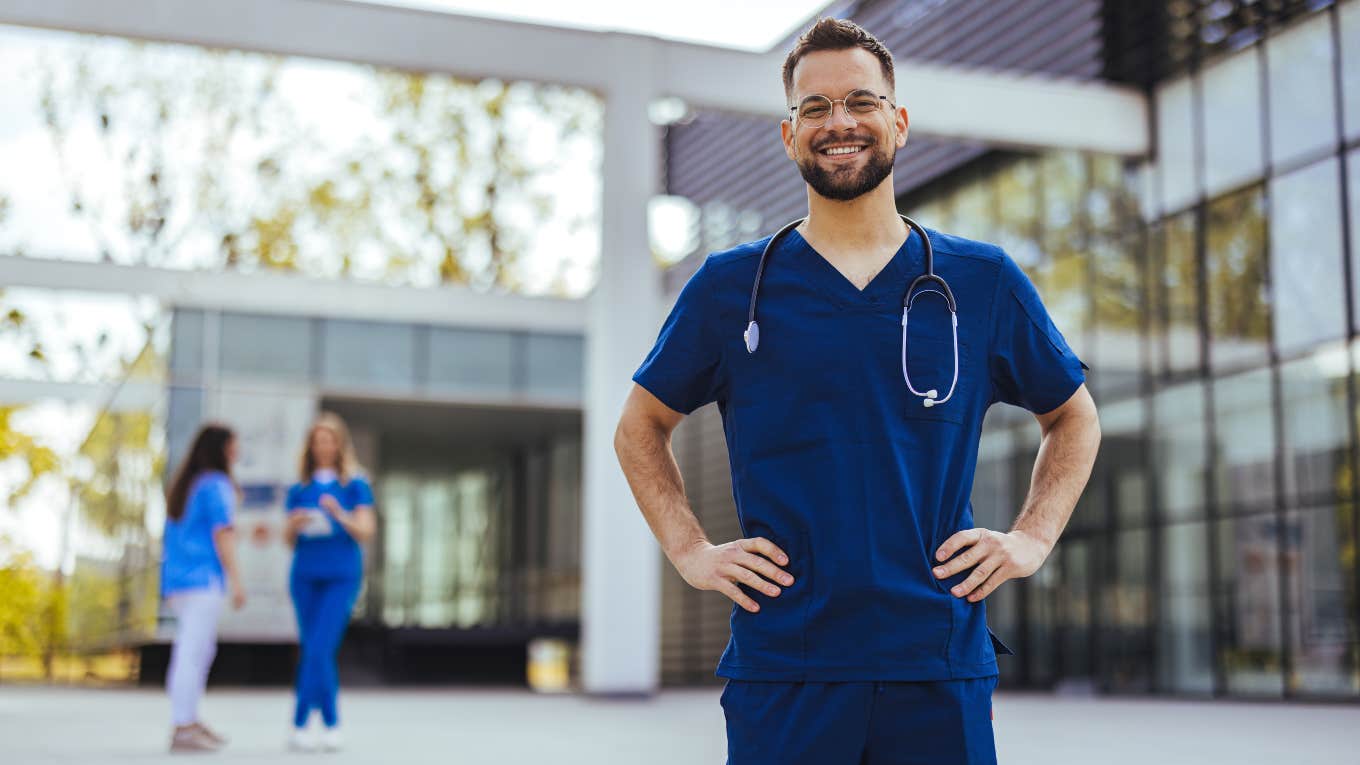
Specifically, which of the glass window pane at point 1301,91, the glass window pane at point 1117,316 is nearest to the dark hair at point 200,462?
the glass window pane at point 1301,91

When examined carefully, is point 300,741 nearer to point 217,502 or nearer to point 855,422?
point 217,502

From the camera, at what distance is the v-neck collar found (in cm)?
238

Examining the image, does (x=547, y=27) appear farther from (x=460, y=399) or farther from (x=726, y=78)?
(x=460, y=399)

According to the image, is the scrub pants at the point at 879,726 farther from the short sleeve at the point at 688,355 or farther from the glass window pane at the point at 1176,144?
the glass window pane at the point at 1176,144

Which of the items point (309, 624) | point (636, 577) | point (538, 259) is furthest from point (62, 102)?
point (309, 624)

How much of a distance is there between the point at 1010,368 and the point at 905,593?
452 mm

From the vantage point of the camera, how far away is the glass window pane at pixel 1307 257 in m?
15.9

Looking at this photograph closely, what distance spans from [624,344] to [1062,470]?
13.5 meters

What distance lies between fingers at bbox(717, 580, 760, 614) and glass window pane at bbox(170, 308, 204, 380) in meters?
19.7

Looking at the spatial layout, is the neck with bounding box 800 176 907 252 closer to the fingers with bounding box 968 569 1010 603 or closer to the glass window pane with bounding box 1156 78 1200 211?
the fingers with bounding box 968 569 1010 603

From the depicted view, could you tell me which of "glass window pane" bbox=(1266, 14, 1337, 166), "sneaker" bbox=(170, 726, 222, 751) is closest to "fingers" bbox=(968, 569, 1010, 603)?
"sneaker" bbox=(170, 726, 222, 751)

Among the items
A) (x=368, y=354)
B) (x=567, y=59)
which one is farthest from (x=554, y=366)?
(x=567, y=59)

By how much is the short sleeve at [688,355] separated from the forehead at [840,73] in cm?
34

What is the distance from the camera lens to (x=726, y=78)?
1606cm
